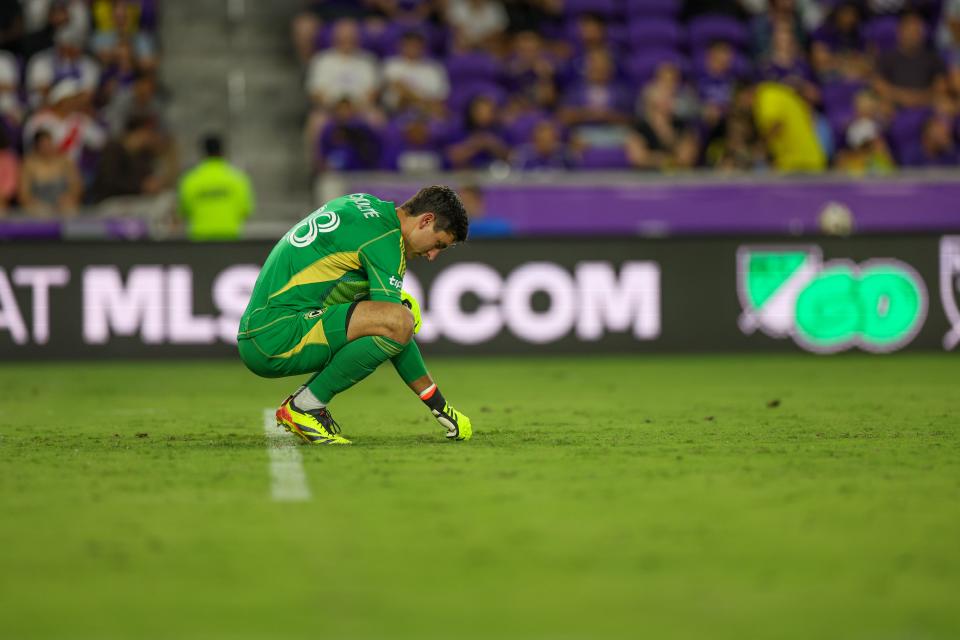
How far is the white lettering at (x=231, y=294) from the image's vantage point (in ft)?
44.2

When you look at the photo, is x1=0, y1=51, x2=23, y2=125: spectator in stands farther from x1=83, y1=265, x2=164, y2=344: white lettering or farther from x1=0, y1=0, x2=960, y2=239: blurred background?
x1=83, y1=265, x2=164, y2=344: white lettering

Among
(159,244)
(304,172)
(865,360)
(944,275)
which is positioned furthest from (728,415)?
(304,172)

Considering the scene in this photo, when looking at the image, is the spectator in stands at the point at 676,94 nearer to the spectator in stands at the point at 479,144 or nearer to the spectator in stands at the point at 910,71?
the spectator in stands at the point at 479,144

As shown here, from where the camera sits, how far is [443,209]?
7184 millimetres

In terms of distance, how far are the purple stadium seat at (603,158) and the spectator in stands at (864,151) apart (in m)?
2.53

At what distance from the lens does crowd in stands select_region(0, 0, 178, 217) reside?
52.3ft

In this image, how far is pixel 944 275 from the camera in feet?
45.2

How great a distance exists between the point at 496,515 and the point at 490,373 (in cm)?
710

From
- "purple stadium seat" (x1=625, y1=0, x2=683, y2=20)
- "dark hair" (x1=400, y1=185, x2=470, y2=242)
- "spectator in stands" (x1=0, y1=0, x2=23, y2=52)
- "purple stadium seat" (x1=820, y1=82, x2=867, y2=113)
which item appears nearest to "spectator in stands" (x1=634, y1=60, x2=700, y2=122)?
→ "purple stadium seat" (x1=625, y1=0, x2=683, y2=20)

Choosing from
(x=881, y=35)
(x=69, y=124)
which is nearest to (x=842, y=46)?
(x=881, y=35)

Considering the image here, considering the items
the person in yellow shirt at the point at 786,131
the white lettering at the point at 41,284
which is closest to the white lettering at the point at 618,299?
the person in yellow shirt at the point at 786,131

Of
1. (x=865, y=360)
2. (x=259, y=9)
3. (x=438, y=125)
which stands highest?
(x=259, y=9)

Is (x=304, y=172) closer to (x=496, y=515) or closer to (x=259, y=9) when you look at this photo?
(x=259, y=9)

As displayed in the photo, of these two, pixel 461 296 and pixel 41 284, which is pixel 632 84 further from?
pixel 41 284
